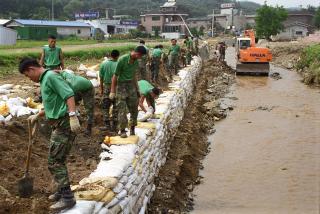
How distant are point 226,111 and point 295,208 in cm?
800

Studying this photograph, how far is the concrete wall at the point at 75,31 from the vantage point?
143 ft

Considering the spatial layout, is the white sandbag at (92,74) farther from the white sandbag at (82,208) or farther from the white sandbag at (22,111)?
the white sandbag at (82,208)

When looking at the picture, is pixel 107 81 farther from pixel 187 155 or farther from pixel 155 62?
pixel 155 62

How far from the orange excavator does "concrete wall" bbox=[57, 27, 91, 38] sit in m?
25.2

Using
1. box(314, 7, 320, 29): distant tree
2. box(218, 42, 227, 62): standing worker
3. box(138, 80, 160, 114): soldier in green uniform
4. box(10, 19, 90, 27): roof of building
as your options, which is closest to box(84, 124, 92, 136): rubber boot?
box(138, 80, 160, 114): soldier in green uniform

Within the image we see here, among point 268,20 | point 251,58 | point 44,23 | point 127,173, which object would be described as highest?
point 268,20

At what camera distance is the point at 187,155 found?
27.9ft

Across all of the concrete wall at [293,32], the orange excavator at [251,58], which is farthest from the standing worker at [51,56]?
the concrete wall at [293,32]

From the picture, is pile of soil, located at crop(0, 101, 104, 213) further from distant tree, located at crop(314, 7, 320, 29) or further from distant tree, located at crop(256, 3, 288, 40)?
distant tree, located at crop(314, 7, 320, 29)

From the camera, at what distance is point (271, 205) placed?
6.70 meters

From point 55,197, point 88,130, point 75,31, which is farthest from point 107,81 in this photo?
point 75,31

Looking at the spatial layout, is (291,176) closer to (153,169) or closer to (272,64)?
(153,169)

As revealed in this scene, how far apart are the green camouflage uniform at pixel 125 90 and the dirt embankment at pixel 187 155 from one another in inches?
47.1

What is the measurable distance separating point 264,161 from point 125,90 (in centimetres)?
398
